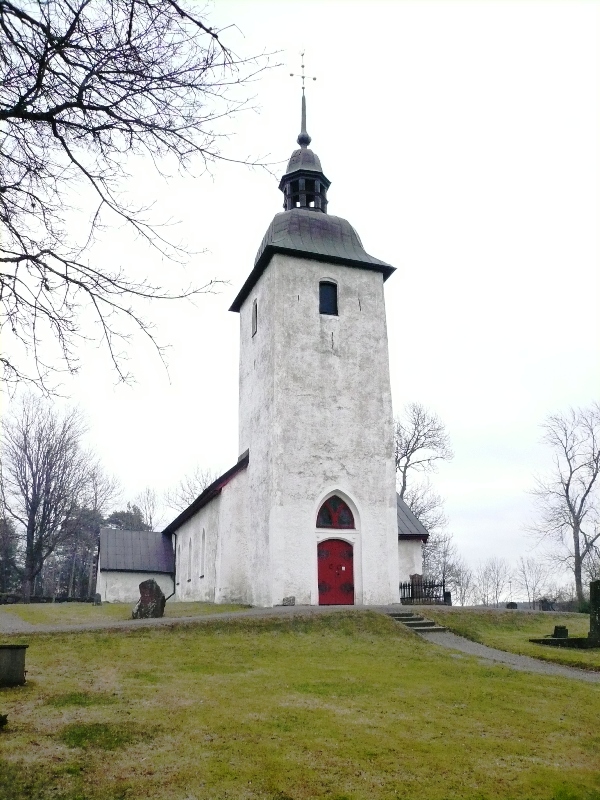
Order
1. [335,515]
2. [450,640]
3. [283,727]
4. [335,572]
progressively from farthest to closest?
[335,515] < [335,572] < [450,640] < [283,727]

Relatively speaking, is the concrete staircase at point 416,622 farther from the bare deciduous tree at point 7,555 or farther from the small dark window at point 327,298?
the bare deciduous tree at point 7,555

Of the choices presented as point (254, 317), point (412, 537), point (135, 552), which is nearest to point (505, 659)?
point (412, 537)

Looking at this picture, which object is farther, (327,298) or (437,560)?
(437,560)

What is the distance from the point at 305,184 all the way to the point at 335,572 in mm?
14642

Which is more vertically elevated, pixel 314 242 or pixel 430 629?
pixel 314 242

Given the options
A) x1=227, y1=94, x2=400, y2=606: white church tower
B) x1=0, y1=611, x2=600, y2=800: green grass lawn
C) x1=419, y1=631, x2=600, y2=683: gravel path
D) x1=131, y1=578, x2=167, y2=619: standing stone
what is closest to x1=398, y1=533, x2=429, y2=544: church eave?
x1=227, y1=94, x2=400, y2=606: white church tower

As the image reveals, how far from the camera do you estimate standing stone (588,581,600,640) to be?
51.8 ft

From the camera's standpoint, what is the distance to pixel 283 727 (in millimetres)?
Result: 7617

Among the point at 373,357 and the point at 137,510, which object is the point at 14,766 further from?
the point at 137,510

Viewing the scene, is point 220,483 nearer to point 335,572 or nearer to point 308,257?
point 335,572

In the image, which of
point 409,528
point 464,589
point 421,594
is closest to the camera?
point 421,594

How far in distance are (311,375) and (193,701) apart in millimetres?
13990

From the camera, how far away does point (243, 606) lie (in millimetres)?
20641

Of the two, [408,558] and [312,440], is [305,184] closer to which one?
[312,440]
